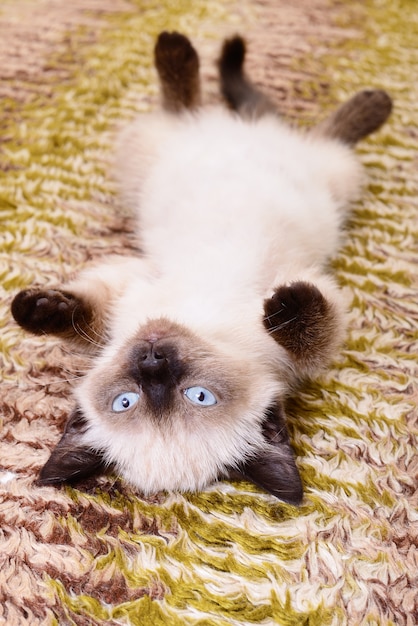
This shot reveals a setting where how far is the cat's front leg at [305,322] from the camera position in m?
0.98

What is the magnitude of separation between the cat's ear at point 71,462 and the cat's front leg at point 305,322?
392 millimetres

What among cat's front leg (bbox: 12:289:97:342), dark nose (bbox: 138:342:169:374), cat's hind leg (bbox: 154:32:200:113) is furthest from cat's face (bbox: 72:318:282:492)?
cat's hind leg (bbox: 154:32:200:113)

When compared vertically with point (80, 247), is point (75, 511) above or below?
below

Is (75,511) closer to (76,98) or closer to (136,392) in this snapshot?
(136,392)

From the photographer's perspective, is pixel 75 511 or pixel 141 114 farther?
pixel 141 114

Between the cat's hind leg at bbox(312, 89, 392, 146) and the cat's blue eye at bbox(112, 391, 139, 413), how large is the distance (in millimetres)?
903

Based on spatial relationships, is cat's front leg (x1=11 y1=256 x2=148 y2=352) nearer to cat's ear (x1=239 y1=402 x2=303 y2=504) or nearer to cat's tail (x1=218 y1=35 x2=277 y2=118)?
cat's ear (x1=239 y1=402 x2=303 y2=504)

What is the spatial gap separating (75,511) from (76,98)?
118cm

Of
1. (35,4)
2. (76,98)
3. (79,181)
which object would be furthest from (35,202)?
(35,4)

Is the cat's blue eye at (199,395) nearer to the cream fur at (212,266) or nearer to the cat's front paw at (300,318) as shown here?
the cream fur at (212,266)

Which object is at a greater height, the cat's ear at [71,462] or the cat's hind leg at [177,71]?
the cat's hind leg at [177,71]

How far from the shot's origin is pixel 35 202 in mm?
1380

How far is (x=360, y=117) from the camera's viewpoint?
1.45 metres

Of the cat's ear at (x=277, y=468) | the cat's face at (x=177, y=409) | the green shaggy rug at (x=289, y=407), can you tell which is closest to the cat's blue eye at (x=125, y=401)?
the cat's face at (x=177, y=409)
